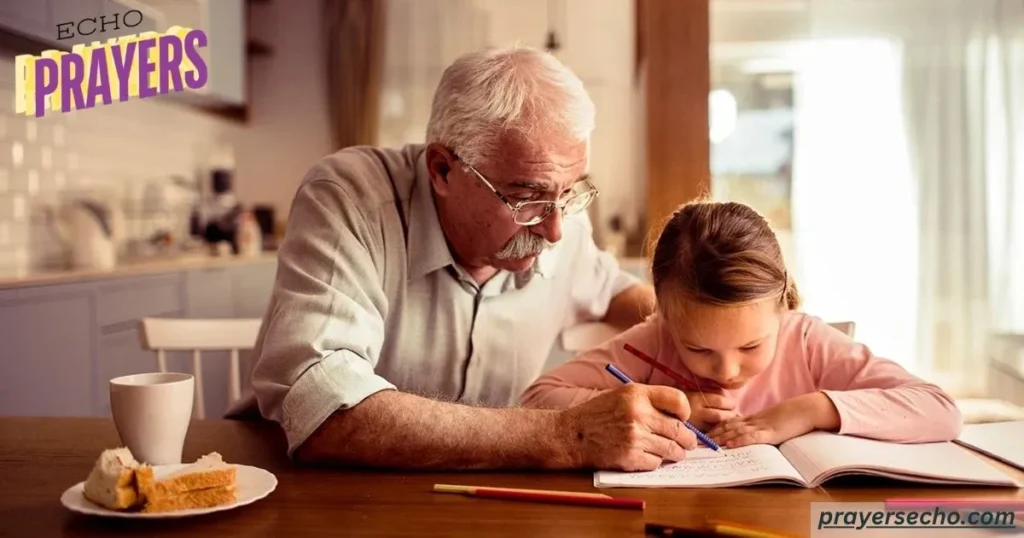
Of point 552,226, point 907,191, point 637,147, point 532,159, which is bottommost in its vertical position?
point 552,226

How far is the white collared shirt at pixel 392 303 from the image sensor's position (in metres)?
1.24

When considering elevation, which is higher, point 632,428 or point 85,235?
point 85,235

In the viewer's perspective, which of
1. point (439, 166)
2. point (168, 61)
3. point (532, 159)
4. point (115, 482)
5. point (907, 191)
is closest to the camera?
point (115, 482)

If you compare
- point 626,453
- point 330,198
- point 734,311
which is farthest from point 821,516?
point 330,198

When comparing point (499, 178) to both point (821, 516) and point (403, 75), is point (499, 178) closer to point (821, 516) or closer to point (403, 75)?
point (821, 516)

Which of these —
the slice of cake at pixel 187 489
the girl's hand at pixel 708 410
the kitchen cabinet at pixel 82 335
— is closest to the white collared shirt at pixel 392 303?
the slice of cake at pixel 187 489

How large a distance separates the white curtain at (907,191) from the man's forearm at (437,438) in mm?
4289

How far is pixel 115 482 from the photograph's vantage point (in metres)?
0.93

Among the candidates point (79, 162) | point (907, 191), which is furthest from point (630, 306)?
point (907, 191)

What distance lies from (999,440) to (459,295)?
0.89 meters

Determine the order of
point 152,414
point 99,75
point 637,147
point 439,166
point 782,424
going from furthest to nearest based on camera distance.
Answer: point 637,147, point 99,75, point 439,166, point 782,424, point 152,414

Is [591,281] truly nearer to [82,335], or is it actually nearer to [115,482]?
[115,482]

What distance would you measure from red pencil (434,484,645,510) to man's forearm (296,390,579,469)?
0.11 m

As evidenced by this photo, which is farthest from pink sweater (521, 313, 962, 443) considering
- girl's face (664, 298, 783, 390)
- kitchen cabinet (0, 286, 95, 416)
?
kitchen cabinet (0, 286, 95, 416)
